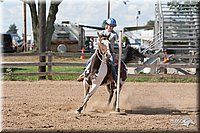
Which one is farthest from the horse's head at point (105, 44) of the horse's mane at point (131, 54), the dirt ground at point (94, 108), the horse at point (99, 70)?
the horse's mane at point (131, 54)

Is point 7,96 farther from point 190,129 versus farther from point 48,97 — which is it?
point 190,129

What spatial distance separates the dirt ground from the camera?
7.43 m

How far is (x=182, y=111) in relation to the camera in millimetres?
9867

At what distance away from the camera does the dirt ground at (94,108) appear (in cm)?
743

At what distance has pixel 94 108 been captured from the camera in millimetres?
9727

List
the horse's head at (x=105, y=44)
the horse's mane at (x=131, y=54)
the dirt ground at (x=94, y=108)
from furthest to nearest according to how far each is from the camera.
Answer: the horse's mane at (x=131, y=54) < the horse's head at (x=105, y=44) < the dirt ground at (x=94, y=108)

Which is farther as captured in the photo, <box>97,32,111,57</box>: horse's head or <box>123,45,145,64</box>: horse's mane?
<box>123,45,145,64</box>: horse's mane

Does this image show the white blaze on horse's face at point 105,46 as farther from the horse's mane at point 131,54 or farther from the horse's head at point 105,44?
the horse's mane at point 131,54

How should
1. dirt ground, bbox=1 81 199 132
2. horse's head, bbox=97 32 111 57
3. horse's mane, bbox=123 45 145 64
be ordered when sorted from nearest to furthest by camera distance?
dirt ground, bbox=1 81 199 132 → horse's head, bbox=97 32 111 57 → horse's mane, bbox=123 45 145 64

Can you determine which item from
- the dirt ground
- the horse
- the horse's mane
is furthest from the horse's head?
the horse's mane

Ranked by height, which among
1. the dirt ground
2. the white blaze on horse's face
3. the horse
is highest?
the white blaze on horse's face

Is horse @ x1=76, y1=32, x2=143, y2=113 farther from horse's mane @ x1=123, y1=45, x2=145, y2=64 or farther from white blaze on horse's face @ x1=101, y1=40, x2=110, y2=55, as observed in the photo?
horse's mane @ x1=123, y1=45, x2=145, y2=64

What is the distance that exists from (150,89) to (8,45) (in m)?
18.6

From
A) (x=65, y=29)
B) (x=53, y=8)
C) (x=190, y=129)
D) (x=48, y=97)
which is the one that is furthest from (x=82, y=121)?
(x=65, y=29)
